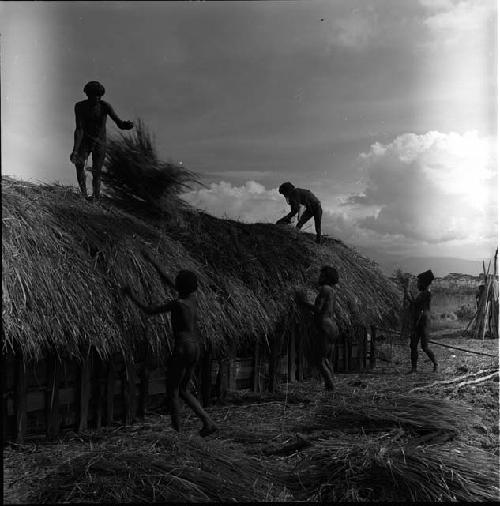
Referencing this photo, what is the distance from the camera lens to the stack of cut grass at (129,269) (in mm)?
5301

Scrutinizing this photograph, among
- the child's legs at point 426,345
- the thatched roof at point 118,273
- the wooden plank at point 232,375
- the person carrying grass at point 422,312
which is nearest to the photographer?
the thatched roof at point 118,273

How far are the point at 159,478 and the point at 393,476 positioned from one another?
1.58 meters

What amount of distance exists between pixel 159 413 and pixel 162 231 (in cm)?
236

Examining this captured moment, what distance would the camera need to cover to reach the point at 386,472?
155 inches

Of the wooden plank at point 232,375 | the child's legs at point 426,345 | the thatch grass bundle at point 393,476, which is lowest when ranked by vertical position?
the thatch grass bundle at point 393,476

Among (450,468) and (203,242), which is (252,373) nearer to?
(203,242)

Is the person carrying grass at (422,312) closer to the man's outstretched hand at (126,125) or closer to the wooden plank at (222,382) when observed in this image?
the wooden plank at (222,382)

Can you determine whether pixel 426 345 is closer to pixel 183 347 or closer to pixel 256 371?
pixel 256 371

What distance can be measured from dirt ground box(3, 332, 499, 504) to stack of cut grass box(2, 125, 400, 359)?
838mm

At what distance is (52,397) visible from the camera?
563 cm

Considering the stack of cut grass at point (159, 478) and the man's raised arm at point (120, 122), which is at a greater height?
the man's raised arm at point (120, 122)

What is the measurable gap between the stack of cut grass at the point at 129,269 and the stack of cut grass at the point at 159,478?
1644 mm

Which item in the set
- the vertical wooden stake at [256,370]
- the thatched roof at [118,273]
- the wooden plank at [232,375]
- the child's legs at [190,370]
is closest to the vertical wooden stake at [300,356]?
the thatched roof at [118,273]

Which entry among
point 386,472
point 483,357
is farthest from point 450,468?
point 483,357
